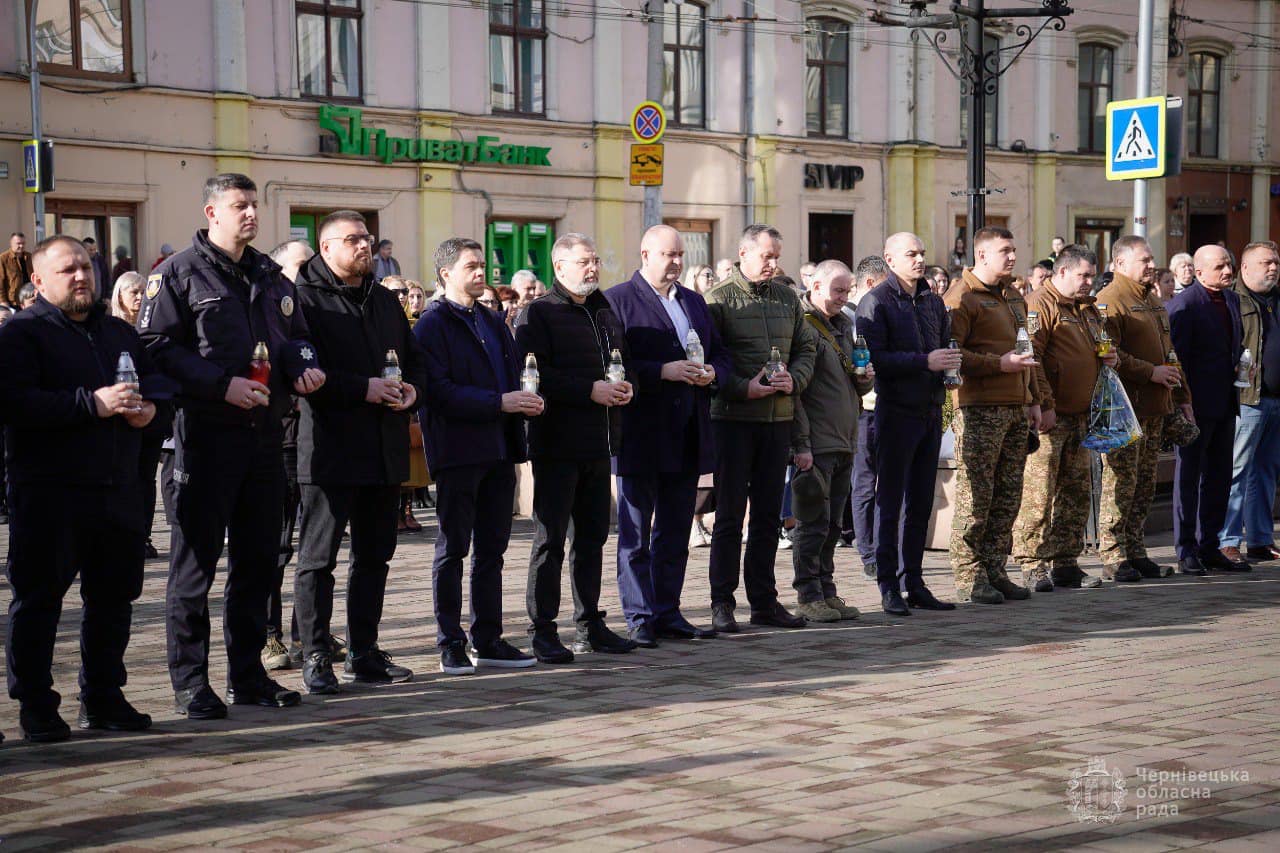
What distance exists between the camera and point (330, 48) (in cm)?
2750

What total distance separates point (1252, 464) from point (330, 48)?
18.3 metres

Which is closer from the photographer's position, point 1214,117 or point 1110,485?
point 1110,485

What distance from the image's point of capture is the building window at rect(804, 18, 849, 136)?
33.2 meters

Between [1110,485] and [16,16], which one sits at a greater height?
[16,16]

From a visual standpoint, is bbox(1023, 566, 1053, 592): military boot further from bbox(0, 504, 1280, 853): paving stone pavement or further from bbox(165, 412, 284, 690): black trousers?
bbox(165, 412, 284, 690): black trousers

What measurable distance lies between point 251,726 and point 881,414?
4561 mm

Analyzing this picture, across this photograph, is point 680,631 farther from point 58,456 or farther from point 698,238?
point 698,238

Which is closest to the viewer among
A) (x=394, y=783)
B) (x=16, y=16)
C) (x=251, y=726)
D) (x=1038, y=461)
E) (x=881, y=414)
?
(x=394, y=783)

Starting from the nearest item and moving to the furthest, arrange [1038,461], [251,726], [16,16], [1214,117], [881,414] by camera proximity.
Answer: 1. [251,726]
2. [881,414]
3. [1038,461]
4. [16,16]
5. [1214,117]

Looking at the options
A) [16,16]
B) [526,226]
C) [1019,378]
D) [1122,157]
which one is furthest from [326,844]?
[526,226]

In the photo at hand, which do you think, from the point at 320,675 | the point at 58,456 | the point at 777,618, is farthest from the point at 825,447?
the point at 58,456

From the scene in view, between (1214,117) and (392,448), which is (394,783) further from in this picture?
(1214,117)

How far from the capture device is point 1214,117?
3969 cm

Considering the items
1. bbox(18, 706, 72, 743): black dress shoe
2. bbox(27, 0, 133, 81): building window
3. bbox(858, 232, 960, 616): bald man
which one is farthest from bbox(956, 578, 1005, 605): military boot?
bbox(27, 0, 133, 81): building window
